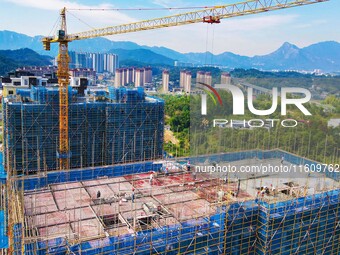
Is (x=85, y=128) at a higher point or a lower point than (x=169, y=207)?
higher

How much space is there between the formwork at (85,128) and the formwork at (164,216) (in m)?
6.23

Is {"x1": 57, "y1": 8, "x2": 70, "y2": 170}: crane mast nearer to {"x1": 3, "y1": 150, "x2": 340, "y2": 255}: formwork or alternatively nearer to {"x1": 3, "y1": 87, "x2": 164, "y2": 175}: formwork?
{"x1": 3, "y1": 87, "x2": 164, "y2": 175}: formwork

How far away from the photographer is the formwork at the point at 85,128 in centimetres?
1650

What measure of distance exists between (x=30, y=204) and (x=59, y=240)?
264cm

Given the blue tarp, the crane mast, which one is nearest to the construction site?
the blue tarp

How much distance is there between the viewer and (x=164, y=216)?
8664 mm

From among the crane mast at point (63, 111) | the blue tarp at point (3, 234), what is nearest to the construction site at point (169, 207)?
the blue tarp at point (3, 234)

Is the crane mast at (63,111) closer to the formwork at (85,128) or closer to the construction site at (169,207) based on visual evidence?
the formwork at (85,128)

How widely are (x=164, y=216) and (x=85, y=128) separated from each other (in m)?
10.8

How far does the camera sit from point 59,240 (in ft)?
23.1

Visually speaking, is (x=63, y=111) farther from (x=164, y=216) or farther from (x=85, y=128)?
(x=164, y=216)

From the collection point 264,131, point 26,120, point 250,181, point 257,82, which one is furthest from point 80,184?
point 257,82

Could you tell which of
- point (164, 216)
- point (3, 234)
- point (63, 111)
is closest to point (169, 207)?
point (164, 216)

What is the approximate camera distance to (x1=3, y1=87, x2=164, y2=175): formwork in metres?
16.5
